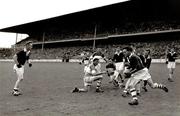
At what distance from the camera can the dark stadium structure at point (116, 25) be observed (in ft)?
137

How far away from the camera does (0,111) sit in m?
8.68

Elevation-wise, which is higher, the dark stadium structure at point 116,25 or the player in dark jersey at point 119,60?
the dark stadium structure at point 116,25

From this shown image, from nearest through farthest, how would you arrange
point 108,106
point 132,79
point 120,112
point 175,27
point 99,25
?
point 120,112 < point 108,106 < point 132,79 < point 175,27 < point 99,25

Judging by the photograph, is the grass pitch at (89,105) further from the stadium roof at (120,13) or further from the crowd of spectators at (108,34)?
the stadium roof at (120,13)

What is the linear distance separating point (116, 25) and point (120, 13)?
339 cm

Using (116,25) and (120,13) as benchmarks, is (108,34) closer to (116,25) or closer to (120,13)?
(116,25)

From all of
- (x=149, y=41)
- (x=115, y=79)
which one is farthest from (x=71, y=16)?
(x=115, y=79)

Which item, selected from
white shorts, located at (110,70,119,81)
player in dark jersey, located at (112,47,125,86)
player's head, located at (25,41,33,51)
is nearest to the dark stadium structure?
player in dark jersey, located at (112,47,125,86)

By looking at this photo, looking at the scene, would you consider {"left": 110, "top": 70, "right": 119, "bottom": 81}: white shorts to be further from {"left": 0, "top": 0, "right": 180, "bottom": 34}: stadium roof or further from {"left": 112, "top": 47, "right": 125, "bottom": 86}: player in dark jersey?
{"left": 0, "top": 0, "right": 180, "bottom": 34}: stadium roof

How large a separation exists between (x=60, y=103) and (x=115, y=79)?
4879 millimetres

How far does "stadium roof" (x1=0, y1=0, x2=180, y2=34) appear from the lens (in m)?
41.8

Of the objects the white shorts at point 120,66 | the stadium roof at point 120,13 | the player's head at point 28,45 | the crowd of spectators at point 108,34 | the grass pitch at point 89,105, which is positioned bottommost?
the grass pitch at point 89,105

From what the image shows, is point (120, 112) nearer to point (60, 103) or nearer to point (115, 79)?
point (60, 103)

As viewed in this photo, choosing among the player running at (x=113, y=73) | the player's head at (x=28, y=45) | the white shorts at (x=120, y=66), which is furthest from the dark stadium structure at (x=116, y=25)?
the player's head at (x=28, y=45)
